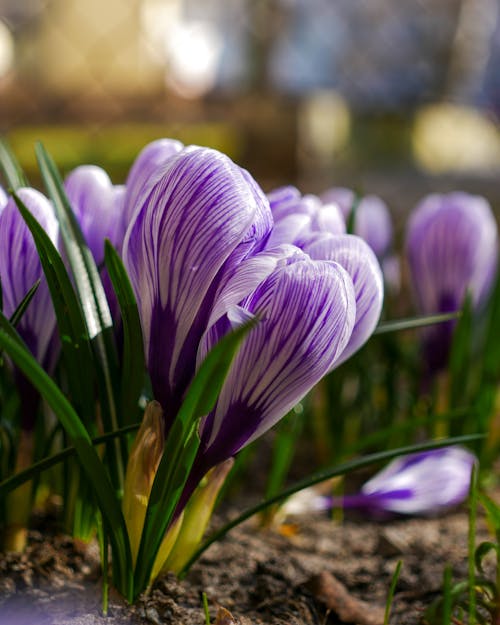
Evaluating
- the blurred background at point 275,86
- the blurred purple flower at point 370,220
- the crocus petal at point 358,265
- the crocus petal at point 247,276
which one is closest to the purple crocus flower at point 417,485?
the blurred purple flower at point 370,220

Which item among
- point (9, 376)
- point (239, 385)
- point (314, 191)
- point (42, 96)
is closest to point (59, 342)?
point (9, 376)

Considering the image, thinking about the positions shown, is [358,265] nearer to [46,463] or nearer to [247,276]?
[247,276]

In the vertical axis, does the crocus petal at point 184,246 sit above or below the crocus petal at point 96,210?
below

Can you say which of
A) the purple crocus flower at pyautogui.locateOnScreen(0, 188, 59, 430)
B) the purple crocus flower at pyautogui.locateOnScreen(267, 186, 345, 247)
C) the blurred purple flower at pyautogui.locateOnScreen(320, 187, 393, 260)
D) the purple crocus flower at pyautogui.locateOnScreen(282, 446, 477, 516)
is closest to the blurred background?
the blurred purple flower at pyautogui.locateOnScreen(320, 187, 393, 260)

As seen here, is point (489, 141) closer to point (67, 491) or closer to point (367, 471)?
point (367, 471)

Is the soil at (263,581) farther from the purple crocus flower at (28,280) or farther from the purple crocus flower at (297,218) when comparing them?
the purple crocus flower at (297,218)

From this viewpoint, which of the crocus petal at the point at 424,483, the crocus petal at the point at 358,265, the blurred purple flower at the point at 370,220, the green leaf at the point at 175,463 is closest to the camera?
the green leaf at the point at 175,463

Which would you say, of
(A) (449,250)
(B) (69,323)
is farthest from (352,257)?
(A) (449,250)
